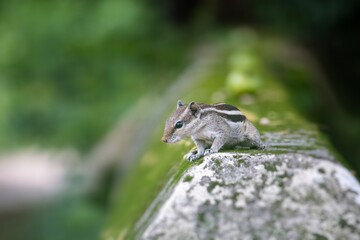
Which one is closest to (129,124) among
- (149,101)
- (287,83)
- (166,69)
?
(149,101)

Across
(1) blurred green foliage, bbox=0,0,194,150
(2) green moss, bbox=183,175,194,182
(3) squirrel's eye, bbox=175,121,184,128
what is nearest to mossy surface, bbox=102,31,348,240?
(2) green moss, bbox=183,175,194,182

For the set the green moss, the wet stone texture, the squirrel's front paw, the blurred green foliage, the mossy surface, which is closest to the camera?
the wet stone texture

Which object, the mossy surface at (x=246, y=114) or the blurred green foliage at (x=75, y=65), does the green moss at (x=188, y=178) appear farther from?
the blurred green foliage at (x=75, y=65)

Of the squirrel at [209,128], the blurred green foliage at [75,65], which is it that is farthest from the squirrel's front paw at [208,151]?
the blurred green foliage at [75,65]

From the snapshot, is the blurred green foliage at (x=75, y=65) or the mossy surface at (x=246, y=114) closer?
the mossy surface at (x=246, y=114)

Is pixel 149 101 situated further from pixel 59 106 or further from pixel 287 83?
pixel 287 83

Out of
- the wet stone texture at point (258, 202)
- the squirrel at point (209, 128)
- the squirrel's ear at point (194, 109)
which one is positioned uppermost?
the squirrel's ear at point (194, 109)

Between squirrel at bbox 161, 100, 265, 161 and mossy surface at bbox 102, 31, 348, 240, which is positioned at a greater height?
mossy surface at bbox 102, 31, 348, 240

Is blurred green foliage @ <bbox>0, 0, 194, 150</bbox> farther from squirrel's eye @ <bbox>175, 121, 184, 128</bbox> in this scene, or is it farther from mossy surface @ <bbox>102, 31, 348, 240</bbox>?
squirrel's eye @ <bbox>175, 121, 184, 128</bbox>

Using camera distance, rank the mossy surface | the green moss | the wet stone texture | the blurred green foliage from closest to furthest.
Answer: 1. the wet stone texture
2. the green moss
3. the mossy surface
4. the blurred green foliage
